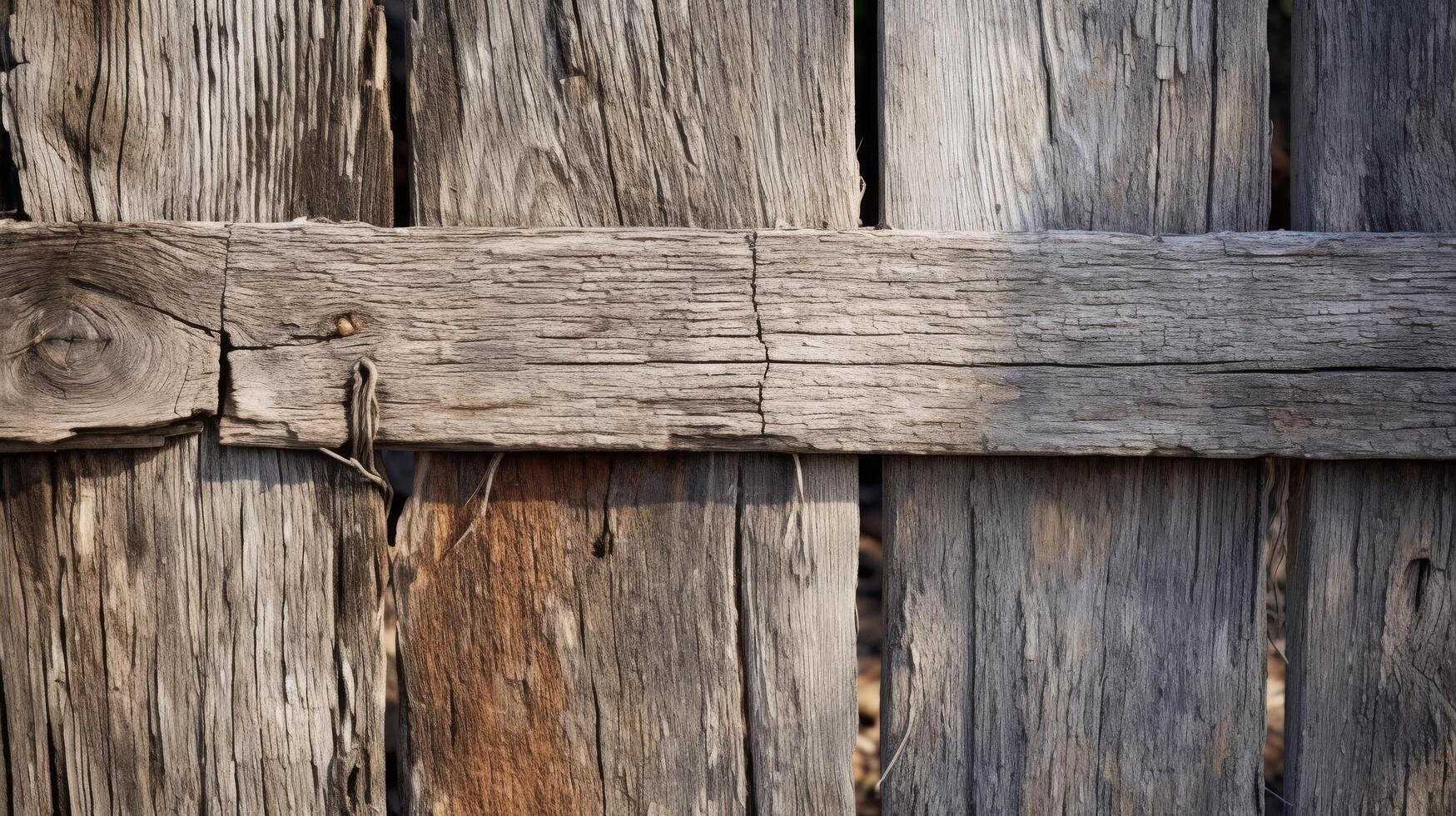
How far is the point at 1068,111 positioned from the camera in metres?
1.26

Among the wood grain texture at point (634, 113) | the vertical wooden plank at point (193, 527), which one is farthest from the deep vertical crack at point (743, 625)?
the vertical wooden plank at point (193, 527)

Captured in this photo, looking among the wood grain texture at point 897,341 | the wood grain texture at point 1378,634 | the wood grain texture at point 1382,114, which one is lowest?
the wood grain texture at point 1378,634

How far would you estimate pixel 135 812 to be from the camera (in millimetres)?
1303

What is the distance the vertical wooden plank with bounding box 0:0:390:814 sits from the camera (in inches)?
49.4

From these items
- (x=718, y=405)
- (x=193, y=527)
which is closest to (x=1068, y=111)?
(x=718, y=405)

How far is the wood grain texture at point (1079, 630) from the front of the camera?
4.21 ft

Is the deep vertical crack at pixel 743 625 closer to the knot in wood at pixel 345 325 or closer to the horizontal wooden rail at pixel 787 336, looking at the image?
the horizontal wooden rail at pixel 787 336

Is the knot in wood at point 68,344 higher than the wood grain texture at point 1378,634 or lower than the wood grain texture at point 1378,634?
higher

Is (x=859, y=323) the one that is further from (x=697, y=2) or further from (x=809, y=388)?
(x=697, y=2)

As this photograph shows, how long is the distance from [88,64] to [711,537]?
1059 millimetres

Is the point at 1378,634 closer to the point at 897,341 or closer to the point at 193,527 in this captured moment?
the point at 897,341

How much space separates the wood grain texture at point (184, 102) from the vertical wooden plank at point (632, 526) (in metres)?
0.13

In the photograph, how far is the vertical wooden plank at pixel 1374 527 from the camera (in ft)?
4.15

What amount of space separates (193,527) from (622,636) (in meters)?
0.61
